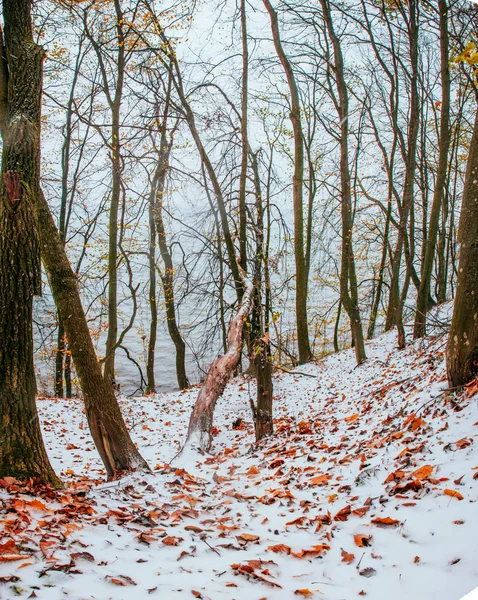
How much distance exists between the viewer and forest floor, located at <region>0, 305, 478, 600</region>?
1.63 metres

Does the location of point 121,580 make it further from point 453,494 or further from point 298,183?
point 298,183

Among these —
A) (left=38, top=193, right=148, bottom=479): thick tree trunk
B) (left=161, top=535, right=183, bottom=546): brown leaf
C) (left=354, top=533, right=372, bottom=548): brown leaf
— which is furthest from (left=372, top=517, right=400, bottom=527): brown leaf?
(left=38, top=193, right=148, bottom=479): thick tree trunk

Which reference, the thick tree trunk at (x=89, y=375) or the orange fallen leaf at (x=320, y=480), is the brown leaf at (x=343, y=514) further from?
the thick tree trunk at (x=89, y=375)

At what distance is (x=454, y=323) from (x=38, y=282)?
3.30 metres

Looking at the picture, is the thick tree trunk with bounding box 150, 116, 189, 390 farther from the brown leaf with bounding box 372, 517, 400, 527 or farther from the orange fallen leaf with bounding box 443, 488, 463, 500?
the orange fallen leaf with bounding box 443, 488, 463, 500

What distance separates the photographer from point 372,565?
1.80 metres

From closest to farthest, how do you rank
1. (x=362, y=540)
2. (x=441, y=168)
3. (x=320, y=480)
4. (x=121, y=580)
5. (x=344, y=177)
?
(x=121, y=580), (x=362, y=540), (x=320, y=480), (x=441, y=168), (x=344, y=177)

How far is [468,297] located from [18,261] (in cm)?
342

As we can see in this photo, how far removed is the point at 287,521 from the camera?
2494 millimetres

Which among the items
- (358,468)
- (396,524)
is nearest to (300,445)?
(358,468)

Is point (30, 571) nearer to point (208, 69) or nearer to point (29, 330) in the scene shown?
point (29, 330)

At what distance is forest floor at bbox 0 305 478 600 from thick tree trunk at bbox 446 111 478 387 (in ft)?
0.70

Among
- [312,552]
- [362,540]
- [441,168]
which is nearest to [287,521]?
[312,552]

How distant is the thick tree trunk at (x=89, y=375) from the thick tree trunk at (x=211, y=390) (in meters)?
1.14
